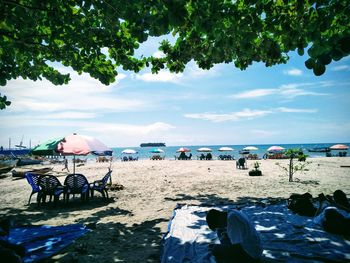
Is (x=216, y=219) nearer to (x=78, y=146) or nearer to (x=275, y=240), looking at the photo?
(x=275, y=240)

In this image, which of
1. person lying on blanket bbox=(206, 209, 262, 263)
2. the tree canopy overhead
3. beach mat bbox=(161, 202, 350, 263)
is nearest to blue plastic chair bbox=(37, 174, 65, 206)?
the tree canopy overhead

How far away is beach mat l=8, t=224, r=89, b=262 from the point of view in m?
4.51

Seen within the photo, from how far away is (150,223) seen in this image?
20.9 ft

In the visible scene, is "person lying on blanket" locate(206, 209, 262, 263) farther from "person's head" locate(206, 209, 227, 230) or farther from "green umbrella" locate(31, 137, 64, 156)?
"green umbrella" locate(31, 137, 64, 156)

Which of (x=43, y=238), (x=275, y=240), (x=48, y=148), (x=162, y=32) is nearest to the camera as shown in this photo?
(x=162, y=32)

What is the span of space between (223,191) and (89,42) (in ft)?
27.5

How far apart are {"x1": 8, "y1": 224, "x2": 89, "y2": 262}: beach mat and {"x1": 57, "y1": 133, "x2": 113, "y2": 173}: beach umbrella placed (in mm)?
3061

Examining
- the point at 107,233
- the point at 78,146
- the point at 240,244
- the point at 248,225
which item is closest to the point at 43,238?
the point at 107,233

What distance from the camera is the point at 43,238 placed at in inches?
205

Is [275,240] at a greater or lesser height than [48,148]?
lesser

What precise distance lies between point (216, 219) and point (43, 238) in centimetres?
397

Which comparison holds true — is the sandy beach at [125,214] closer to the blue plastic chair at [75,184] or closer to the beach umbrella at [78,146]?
the blue plastic chair at [75,184]

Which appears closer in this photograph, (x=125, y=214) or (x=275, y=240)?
(x=275, y=240)

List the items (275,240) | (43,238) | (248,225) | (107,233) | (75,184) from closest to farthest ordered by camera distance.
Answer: (248,225), (275,240), (43,238), (107,233), (75,184)
